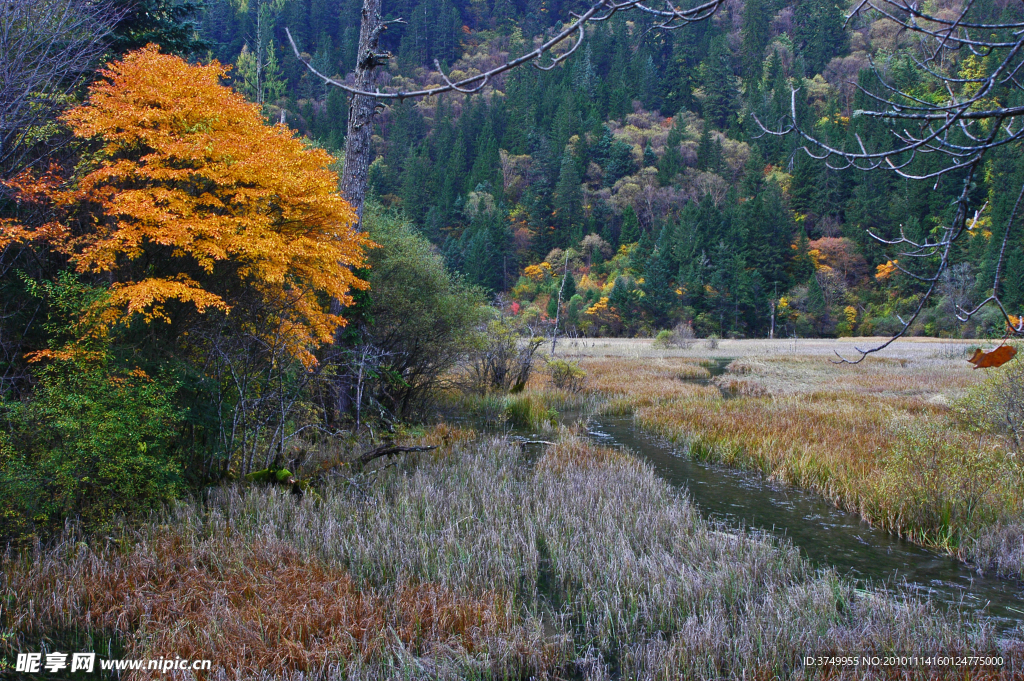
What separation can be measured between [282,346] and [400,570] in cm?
368

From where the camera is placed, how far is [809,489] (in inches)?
327

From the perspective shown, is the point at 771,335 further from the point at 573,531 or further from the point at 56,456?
the point at 56,456

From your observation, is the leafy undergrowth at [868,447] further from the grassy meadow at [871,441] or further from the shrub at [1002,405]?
the shrub at [1002,405]

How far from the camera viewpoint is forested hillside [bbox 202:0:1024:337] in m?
51.6

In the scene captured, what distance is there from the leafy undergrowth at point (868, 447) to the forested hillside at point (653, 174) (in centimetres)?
2109

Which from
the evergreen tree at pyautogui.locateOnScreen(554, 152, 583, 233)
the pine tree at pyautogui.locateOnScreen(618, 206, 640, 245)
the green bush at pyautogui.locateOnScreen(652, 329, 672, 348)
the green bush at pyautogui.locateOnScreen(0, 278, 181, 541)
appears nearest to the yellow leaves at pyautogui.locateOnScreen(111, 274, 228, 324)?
the green bush at pyautogui.locateOnScreen(0, 278, 181, 541)

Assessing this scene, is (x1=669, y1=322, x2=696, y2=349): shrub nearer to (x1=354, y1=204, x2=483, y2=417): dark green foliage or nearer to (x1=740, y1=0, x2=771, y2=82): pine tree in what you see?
(x1=354, y1=204, x2=483, y2=417): dark green foliage

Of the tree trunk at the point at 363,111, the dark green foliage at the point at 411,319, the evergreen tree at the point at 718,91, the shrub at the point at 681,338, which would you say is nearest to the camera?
the tree trunk at the point at 363,111

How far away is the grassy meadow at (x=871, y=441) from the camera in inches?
245

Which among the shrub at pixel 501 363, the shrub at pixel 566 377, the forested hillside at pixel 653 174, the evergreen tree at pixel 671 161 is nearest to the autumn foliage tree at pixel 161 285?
the shrub at pixel 501 363

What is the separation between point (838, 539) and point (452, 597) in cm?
485

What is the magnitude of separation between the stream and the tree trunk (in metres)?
7.59

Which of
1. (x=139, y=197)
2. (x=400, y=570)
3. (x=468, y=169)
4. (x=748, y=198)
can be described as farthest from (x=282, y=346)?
(x=468, y=169)

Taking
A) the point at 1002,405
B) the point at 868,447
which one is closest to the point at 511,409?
the point at 868,447
